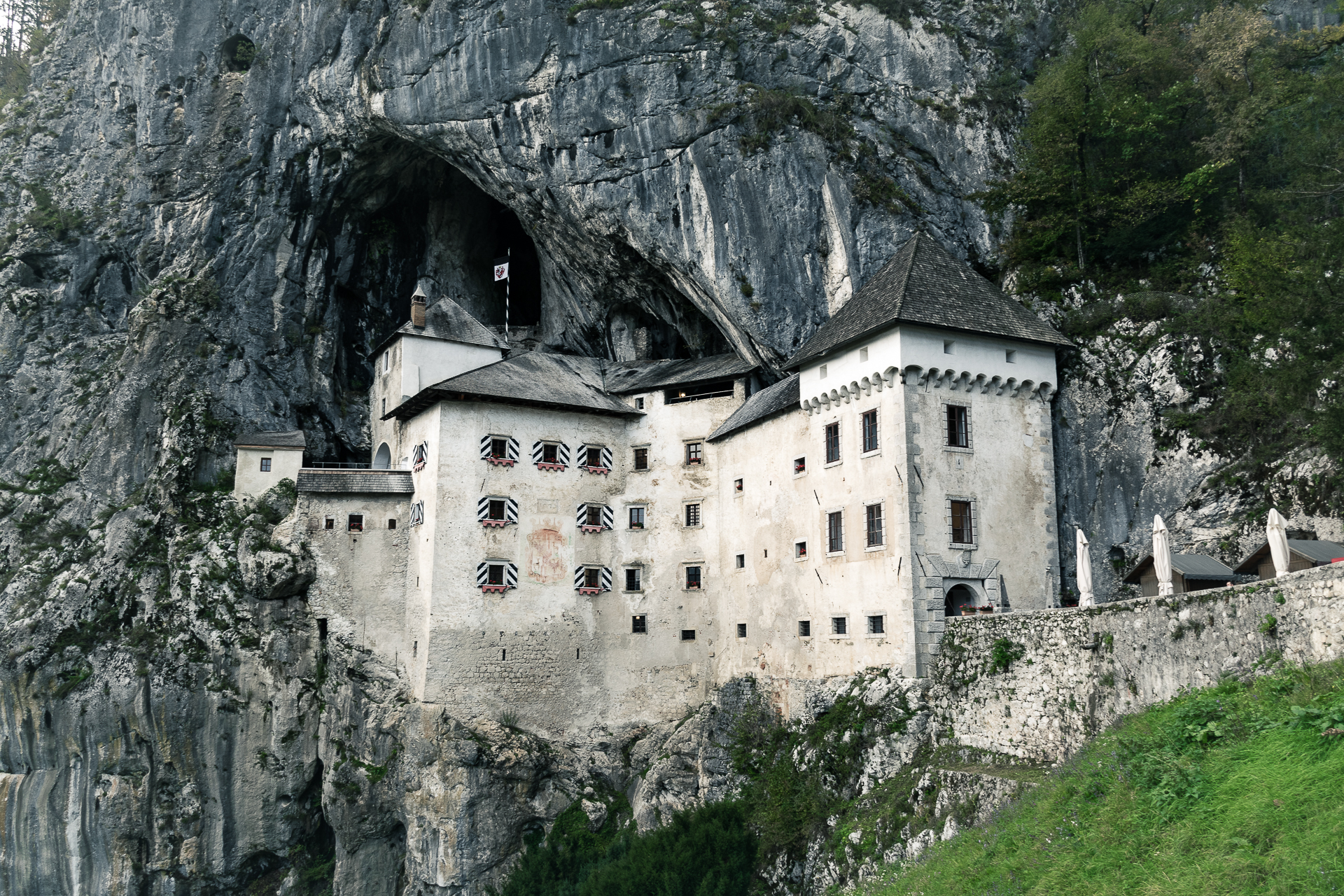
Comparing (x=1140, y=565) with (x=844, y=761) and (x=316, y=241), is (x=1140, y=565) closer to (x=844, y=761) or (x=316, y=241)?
(x=844, y=761)

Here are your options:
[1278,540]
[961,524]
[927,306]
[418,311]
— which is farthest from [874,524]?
[418,311]

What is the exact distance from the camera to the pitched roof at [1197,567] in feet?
76.7

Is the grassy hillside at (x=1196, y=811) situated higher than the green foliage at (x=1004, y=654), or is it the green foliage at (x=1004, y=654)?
the green foliage at (x=1004, y=654)

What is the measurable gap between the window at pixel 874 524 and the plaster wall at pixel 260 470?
77.0 ft

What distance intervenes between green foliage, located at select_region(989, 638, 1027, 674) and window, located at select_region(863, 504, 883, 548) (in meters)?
4.92

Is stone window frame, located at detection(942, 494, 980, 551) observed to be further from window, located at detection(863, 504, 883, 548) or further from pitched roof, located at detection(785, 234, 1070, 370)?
pitched roof, located at detection(785, 234, 1070, 370)

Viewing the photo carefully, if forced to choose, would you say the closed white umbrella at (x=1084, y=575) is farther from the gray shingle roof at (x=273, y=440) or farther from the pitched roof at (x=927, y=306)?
the gray shingle roof at (x=273, y=440)

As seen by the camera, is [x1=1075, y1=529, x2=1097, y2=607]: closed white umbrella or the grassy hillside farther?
[x1=1075, y1=529, x2=1097, y2=607]: closed white umbrella

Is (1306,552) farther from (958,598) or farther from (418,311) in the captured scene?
(418,311)

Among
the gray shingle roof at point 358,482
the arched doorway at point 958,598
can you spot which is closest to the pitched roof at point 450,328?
the gray shingle roof at point 358,482

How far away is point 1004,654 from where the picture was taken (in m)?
24.2

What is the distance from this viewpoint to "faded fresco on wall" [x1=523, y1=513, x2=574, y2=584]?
36.7 meters

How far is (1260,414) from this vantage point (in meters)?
26.5

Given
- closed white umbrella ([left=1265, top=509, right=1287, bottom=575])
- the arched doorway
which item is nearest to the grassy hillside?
closed white umbrella ([left=1265, top=509, right=1287, bottom=575])
